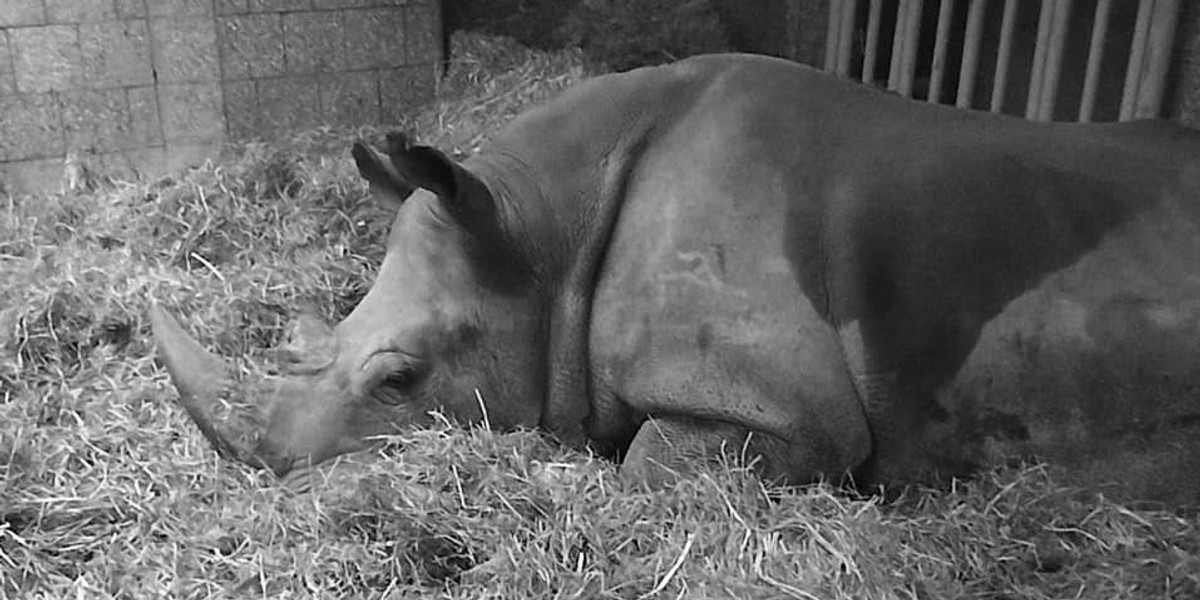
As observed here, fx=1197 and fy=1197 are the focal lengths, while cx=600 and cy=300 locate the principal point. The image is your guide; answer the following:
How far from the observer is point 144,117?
6090 millimetres

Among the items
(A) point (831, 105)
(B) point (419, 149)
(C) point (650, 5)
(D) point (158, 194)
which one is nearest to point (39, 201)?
(D) point (158, 194)

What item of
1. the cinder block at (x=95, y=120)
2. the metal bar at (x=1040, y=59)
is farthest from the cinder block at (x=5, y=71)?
the metal bar at (x=1040, y=59)

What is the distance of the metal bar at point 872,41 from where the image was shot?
5.69 m

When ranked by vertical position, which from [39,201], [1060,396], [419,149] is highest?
[419,149]

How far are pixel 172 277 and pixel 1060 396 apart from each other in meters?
3.08

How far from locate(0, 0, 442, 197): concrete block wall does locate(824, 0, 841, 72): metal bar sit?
2094 mm

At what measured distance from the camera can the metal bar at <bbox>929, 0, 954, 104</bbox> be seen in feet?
16.9

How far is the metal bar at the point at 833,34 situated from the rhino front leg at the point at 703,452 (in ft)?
11.4

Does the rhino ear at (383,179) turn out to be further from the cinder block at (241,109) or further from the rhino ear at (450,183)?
the cinder block at (241,109)

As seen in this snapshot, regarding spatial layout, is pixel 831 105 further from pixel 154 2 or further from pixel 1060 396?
pixel 154 2

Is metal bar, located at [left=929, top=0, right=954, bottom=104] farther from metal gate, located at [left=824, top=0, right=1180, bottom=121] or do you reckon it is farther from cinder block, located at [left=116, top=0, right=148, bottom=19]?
cinder block, located at [left=116, top=0, right=148, bottom=19]

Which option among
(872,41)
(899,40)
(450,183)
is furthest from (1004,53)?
(450,183)

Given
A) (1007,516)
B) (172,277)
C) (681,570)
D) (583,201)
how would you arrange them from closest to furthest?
(681,570), (1007,516), (583,201), (172,277)

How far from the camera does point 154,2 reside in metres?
5.94
